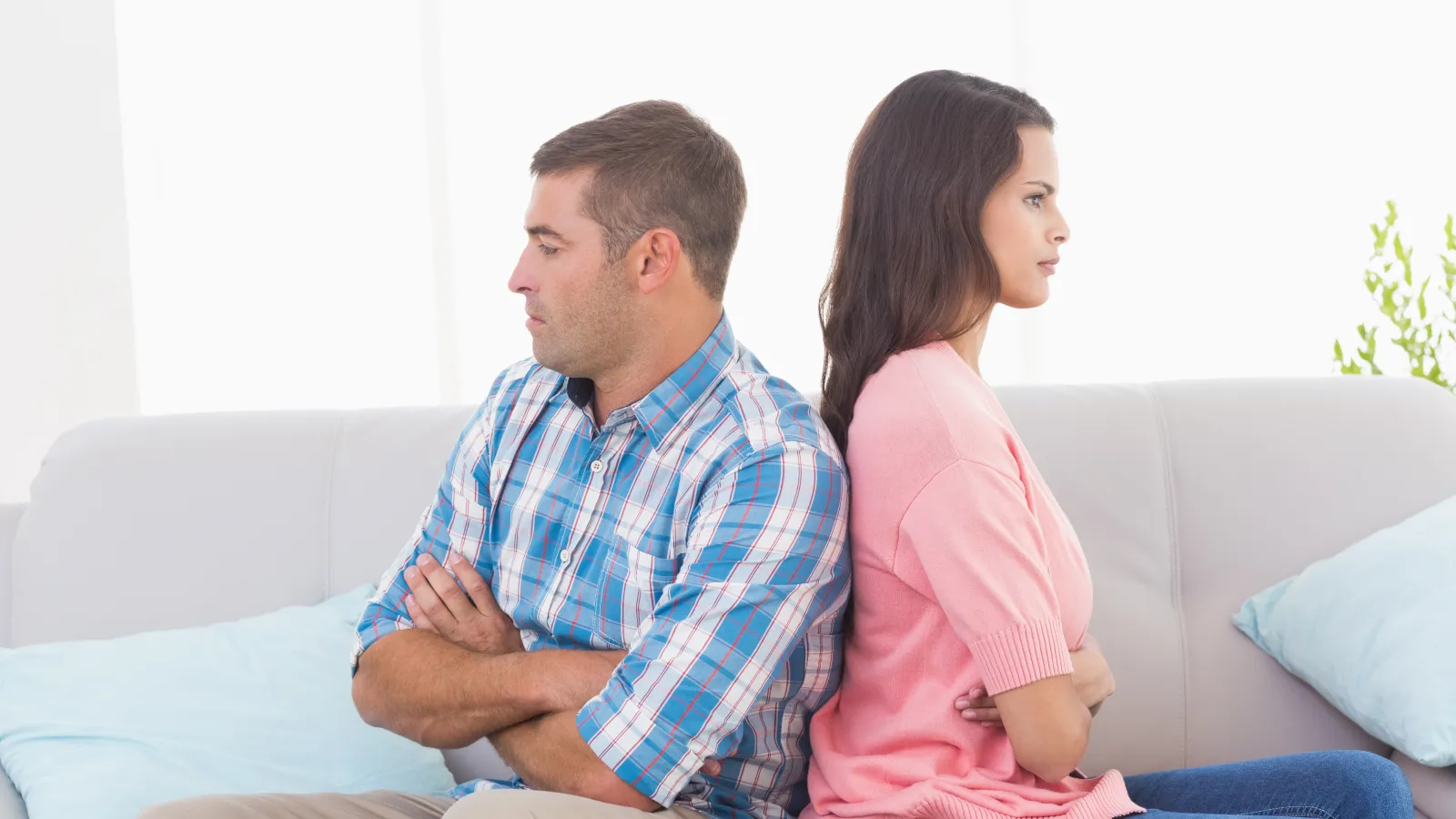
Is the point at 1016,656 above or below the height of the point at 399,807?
A: above

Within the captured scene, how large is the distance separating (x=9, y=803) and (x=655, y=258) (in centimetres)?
99

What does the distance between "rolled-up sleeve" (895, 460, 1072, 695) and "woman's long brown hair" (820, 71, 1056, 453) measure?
0.67ft

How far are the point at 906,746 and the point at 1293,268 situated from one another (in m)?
2.54

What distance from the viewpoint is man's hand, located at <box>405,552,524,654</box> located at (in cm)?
148

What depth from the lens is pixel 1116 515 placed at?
73.1 inches

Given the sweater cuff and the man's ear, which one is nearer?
the sweater cuff

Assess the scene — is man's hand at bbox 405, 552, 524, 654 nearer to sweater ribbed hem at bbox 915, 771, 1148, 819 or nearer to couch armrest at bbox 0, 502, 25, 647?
sweater ribbed hem at bbox 915, 771, 1148, 819

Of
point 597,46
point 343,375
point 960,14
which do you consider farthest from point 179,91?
point 960,14

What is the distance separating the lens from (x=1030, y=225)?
1371 millimetres

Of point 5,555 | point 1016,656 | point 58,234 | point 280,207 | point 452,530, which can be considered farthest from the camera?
point 280,207

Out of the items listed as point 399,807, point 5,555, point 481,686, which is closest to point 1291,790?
point 481,686

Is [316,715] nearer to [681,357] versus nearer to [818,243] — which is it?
[681,357]

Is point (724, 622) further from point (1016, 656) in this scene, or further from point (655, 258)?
point (655, 258)

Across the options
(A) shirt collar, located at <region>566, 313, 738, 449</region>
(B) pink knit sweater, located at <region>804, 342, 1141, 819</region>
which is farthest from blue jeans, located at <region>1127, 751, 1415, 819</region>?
(A) shirt collar, located at <region>566, 313, 738, 449</region>
